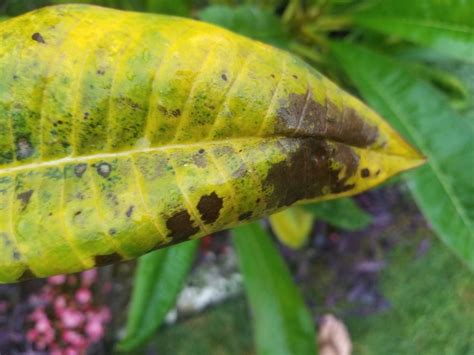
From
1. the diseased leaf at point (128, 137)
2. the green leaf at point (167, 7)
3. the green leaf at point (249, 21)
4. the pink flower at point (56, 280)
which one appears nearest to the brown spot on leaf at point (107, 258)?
the diseased leaf at point (128, 137)

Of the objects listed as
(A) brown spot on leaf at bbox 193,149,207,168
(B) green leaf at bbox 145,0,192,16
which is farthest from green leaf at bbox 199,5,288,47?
(A) brown spot on leaf at bbox 193,149,207,168

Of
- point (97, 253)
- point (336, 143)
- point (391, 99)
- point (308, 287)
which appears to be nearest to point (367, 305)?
point (308, 287)

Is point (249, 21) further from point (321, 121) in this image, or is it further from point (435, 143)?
point (321, 121)

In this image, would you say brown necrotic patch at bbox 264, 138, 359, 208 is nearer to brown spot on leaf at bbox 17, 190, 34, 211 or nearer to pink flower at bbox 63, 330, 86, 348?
brown spot on leaf at bbox 17, 190, 34, 211

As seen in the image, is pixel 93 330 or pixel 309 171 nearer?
pixel 309 171

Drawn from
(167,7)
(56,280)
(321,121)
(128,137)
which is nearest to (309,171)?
(321,121)

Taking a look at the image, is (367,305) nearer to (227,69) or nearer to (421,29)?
(421,29)

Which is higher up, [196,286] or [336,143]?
[336,143]

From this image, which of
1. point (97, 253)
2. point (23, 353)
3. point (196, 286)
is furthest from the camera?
point (196, 286)
